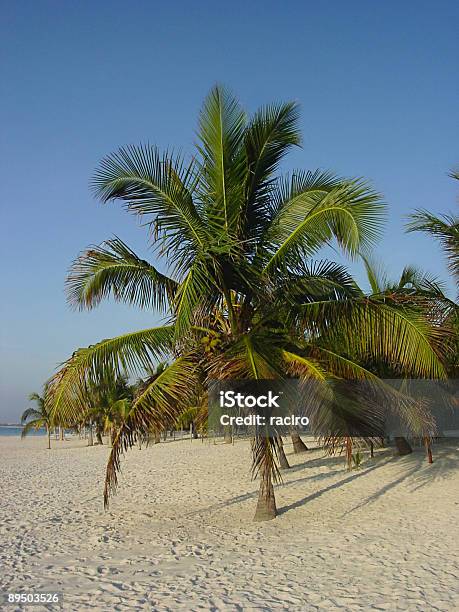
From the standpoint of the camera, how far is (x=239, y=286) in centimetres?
892

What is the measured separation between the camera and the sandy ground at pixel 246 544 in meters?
5.87

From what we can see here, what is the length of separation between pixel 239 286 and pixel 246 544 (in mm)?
4075

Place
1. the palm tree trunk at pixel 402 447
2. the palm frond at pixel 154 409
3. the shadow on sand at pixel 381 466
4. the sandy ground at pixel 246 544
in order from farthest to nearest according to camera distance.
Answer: the palm tree trunk at pixel 402 447 < the shadow on sand at pixel 381 466 < the palm frond at pixel 154 409 < the sandy ground at pixel 246 544

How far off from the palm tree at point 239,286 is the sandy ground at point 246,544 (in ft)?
3.68

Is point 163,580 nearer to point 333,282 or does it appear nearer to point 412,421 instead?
point 412,421

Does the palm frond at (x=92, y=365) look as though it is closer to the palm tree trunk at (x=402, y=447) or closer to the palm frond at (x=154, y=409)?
the palm frond at (x=154, y=409)

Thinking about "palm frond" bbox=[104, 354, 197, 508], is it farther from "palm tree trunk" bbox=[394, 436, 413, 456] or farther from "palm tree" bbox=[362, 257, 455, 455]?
"palm tree trunk" bbox=[394, 436, 413, 456]

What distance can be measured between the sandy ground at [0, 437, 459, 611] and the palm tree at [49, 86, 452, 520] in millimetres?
1122

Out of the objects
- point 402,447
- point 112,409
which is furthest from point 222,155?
point 112,409

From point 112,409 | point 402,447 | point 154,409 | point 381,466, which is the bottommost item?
point 381,466

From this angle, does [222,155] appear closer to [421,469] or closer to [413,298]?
[413,298]

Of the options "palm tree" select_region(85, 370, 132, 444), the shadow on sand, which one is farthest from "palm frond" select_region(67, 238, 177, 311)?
"palm tree" select_region(85, 370, 132, 444)

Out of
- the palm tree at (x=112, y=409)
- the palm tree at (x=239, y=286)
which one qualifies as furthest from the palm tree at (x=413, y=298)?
the palm tree at (x=112, y=409)

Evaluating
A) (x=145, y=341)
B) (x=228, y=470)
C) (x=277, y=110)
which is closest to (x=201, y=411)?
(x=145, y=341)
